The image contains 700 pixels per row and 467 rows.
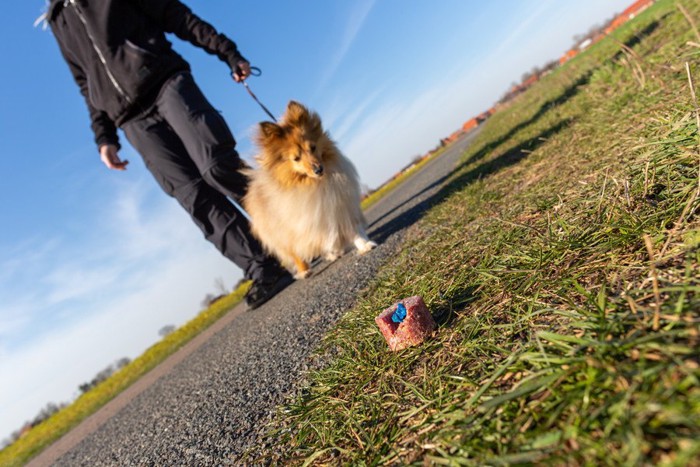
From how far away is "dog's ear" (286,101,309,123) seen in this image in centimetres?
477

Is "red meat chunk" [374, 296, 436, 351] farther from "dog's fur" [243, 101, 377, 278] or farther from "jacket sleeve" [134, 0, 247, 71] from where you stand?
"jacket sleeve" [134, 0, 247, 71]

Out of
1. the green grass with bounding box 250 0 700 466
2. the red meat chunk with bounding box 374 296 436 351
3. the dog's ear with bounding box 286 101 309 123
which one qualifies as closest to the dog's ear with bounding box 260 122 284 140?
the dog's ear with bounding box 286 101 309 123

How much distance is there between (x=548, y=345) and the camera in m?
1.02

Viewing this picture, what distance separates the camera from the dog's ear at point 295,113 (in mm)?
4770

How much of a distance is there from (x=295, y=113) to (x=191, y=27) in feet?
4.69

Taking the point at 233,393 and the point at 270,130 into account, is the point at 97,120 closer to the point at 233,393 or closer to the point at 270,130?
the point at 270,130

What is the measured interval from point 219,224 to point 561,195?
3742mm

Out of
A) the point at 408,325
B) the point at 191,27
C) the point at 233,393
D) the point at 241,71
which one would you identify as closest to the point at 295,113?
the point at 241,71

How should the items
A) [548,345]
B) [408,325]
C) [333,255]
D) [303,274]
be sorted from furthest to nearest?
[333,255]
[303,274]
[408,325]
[548,345]

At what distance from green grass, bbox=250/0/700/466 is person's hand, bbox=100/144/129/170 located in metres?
3.73

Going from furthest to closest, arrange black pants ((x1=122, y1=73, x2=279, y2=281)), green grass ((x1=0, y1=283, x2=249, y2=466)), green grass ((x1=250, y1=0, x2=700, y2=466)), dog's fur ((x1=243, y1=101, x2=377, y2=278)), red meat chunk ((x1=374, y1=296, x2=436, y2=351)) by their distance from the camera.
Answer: green grass ((x1=0, y1=283, x2=249, y2=466)) < dog's fur ((x1=243, y1=101, x2=377, y2=278)) < black pants ((x1=122, y1=73, x2=279, y2=281)) < red meat chunk ((x1=374, y1=296, x2=436, y2=351)) < green grass ((x1=250, y1=0, x2=700, y2=466))

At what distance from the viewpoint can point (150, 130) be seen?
437 centimetres

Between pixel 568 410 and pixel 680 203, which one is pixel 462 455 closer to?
pixel 568 410

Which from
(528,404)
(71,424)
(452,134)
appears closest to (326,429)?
(528,404)
